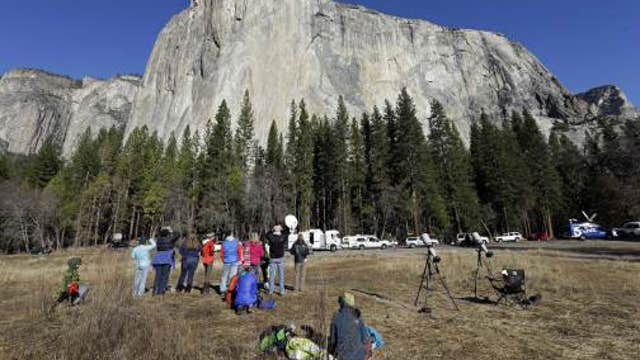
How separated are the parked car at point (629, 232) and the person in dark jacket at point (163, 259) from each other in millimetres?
51086

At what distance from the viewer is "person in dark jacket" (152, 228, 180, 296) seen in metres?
9.88

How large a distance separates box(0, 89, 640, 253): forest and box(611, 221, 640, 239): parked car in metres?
5.58

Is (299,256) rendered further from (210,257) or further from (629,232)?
(629,232)

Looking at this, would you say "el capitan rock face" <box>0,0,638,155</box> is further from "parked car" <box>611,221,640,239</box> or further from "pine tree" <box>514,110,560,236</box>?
"parked car" <box>611,221,640,239</box>

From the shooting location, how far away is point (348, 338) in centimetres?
465

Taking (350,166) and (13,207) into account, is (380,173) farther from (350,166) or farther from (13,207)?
(13,207)

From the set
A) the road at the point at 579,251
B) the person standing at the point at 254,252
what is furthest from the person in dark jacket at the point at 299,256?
the road at the point at 579,251

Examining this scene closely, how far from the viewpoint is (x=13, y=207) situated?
43688 millimetres

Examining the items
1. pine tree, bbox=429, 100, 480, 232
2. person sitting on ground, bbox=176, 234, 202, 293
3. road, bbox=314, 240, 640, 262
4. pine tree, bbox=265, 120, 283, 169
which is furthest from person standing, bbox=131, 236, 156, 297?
pine tree, bbox=429, 100, 480, 232

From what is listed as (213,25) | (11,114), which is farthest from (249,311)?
(11,114)

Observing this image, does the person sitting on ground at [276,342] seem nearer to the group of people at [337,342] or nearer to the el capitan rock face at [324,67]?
the group of people at [337,342]

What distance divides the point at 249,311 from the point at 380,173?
43.0 m

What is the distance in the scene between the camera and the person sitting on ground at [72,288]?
838cm

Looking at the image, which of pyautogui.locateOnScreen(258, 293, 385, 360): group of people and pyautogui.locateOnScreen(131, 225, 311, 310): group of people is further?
pyautogui.locateOnScreen(131, 225, 311, 310): group of people
